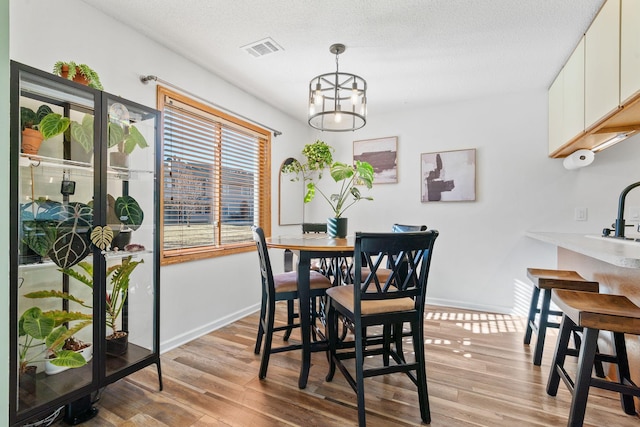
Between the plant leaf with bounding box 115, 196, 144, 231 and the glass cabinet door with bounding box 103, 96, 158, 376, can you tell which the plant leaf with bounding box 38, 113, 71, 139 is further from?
the plant leaf with bounding box 115, 196, 144, 231

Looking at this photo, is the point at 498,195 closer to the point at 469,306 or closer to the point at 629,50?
the point at 469,306

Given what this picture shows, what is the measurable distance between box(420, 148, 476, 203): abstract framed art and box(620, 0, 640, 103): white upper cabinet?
1.77m

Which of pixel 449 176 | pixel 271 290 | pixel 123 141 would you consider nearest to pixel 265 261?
pixel 271 290

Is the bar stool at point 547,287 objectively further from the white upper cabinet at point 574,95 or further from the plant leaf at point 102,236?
the plant leaf at point 102,236

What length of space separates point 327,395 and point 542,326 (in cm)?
160

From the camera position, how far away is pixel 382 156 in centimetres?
393

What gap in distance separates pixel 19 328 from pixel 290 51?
7.86 ft

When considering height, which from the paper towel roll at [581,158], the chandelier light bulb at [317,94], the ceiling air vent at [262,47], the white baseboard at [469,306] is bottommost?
the white baseboard at [469,306]

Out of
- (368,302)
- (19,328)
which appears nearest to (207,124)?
(19,328)

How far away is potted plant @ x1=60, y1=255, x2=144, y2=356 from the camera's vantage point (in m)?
1.75

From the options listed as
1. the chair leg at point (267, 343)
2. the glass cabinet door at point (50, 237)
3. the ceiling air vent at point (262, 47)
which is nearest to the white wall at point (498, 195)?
the ceiling air vent at point (262, 47)

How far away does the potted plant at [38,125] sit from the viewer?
1.39 meters

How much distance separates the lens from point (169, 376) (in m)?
2.02

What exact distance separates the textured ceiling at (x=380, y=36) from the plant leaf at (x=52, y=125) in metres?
0.96
